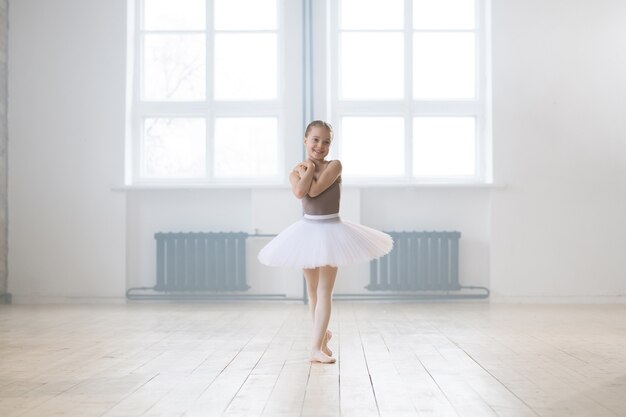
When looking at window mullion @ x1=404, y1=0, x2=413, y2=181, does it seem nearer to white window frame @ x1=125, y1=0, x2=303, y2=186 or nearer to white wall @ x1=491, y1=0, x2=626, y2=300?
white wall @ x1=491, y1=0, x2=626, y2=300

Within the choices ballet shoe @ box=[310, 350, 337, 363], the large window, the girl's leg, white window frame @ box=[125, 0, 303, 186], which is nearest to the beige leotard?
the girl's leg

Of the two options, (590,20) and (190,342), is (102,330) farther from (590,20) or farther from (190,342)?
(590,20)

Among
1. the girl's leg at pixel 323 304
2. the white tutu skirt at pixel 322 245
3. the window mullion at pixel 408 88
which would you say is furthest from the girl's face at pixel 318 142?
the window mullion at pixel 408 88

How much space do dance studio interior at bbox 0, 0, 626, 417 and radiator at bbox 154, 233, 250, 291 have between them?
2cm

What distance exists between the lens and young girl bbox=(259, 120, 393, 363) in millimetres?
3871

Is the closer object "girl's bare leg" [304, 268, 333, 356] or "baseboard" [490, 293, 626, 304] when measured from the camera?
"girl's bare leg" [304, 268, 333, 356]

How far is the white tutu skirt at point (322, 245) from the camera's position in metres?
3.84

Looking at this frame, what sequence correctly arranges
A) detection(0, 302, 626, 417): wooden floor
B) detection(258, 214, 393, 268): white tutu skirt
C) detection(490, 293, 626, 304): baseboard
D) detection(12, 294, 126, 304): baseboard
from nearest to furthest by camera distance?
detection(0, 302, 626, 417): wooden floor → detection(258, 214, 393, 268): white tutu skirt → detection(490, 293, 626, 304): baseboard → detection(12, 294, 126, 304): baseboard

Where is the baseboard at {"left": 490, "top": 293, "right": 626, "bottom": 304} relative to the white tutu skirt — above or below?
below

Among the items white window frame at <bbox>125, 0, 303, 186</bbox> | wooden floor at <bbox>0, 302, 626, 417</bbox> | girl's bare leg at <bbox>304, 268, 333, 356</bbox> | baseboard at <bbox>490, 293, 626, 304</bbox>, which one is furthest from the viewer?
white window frame at <bbox>125, 0, 303, 186</bbox>

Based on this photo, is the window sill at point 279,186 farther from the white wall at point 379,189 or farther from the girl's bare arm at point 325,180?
the girl's bare arm at point 325,180

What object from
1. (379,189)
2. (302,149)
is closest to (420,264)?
(379,189)

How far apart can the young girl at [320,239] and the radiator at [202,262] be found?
143 inches

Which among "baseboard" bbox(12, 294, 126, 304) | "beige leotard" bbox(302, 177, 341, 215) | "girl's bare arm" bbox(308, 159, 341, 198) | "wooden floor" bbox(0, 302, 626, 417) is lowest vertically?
"baseboard" bbox(12, 294, 126, 304)
